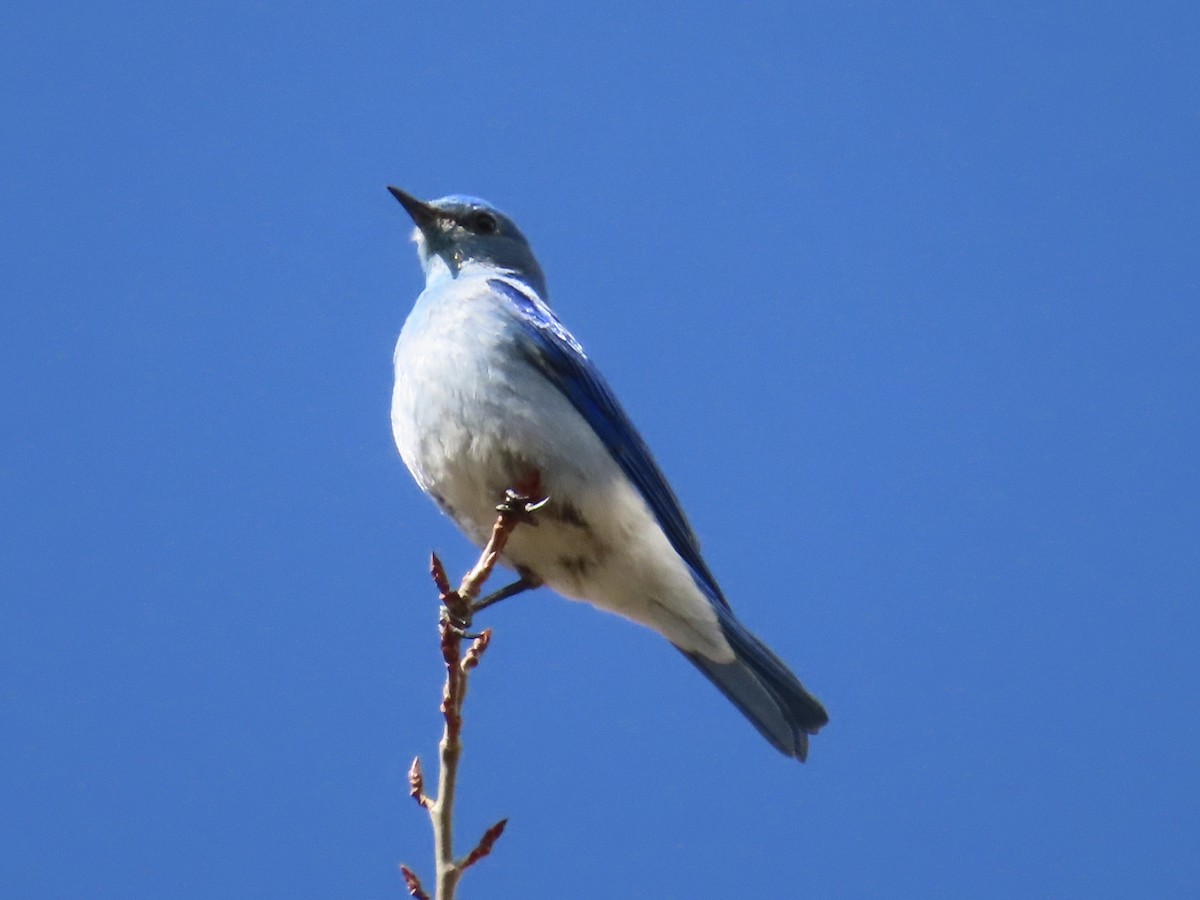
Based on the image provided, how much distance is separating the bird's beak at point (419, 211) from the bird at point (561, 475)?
0.89 metres

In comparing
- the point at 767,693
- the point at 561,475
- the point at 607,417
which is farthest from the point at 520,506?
the point at 767,693

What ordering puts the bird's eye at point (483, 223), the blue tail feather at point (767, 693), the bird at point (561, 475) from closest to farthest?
the bird at point (561, 475), the blue tail feather at point (767, 693), the bird's eye at point (483, 223)

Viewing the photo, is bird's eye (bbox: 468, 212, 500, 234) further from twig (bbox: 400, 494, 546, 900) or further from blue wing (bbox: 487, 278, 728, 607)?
twig (bbox: 400, 494, 546, 900)

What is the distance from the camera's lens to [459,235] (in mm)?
6004

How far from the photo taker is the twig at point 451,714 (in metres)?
2.68

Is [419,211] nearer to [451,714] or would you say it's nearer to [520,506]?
[520,506]

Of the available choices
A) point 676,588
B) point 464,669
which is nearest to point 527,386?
point 676,588

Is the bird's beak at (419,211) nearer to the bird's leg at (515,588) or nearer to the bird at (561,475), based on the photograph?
Result: the bird at (561,475)

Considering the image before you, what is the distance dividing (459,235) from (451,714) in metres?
3.47

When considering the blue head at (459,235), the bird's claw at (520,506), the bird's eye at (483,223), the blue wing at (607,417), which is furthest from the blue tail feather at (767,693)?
the bird's eye at (483,223)

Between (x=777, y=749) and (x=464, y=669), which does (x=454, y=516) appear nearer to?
(x=777, y=749)

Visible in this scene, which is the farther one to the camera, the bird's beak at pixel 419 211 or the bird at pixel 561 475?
the bird's beak at pixel 419 211

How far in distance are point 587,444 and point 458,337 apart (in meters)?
0.59

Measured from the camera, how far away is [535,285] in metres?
6.29
